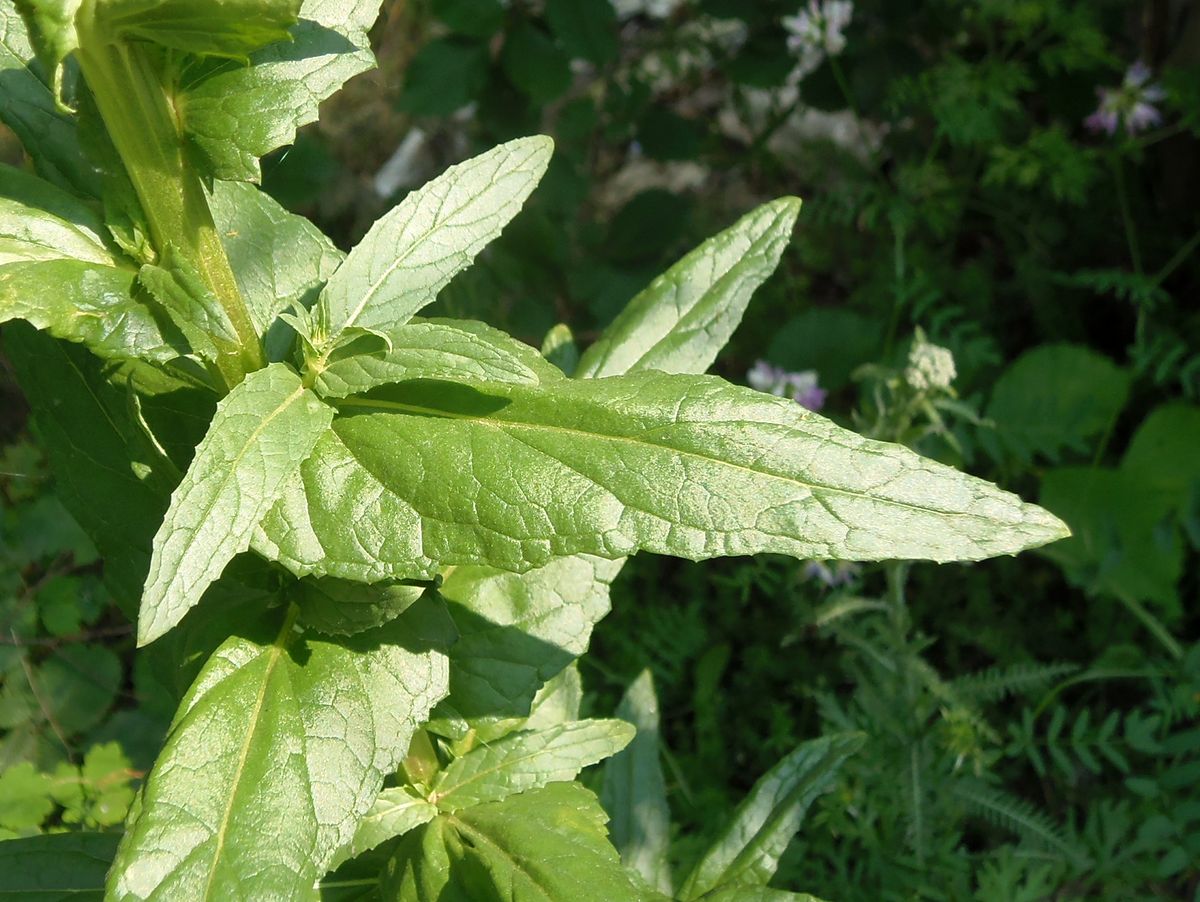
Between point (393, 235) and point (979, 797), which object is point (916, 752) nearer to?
point (979, 797)

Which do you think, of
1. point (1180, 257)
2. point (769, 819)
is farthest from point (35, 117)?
point (1180, 257)

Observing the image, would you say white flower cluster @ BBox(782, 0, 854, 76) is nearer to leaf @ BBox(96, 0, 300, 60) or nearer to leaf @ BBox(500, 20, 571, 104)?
leaf @ BBox(500, 20, 571, 104)

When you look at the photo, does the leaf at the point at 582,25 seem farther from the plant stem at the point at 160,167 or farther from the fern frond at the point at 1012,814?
the plant stem at the point at 160,167

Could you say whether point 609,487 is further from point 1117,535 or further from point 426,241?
point 1117,535

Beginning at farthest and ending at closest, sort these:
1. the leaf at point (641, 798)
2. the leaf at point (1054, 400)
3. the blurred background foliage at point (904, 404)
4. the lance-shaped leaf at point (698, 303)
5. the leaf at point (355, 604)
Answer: the leaf at point (1054, 400)
the blurred background foliage at point (904, 404)
the leaf at point (641, 798)
the lance-shaped leaf at point (698, 303)
the leaf at point (355, 604)

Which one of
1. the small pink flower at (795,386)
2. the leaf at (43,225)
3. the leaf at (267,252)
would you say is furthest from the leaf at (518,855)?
the small pink flower at (795,386)

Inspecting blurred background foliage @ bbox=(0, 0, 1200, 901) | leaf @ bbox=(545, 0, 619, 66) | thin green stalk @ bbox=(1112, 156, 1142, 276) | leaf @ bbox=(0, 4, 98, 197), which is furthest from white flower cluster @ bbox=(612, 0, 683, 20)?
leaf @ bbox=(0, 4, 98, 197)
